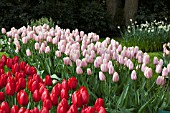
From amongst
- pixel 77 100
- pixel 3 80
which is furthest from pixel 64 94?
pixel 3 80

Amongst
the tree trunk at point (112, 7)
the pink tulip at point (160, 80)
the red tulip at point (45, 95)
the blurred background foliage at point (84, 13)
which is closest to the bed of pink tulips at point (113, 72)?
the pink tulip at point (160, 80)

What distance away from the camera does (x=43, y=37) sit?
23.5 feet

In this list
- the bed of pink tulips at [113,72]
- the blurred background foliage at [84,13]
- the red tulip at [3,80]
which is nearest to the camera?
the red tulip at [3,80]

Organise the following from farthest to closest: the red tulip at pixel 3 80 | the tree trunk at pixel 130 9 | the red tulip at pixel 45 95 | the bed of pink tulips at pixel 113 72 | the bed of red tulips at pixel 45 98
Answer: the tree trunk at pixel 130 9, the bed of pink tulips at pixel 113 72, the red tulip at pixel 3 80, the red tulip at pixel 45 95, the bed of red tulips at pixel 45 98

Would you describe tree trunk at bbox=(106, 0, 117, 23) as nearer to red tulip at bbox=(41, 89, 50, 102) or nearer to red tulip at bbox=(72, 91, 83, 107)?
red tulip at bbox=(41, 89, 50, 102)

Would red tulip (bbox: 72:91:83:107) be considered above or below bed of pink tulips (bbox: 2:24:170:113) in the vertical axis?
above

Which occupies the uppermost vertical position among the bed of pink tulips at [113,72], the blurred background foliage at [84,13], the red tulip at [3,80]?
the red tulip at [3,80]

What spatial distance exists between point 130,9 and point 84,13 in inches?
83.0

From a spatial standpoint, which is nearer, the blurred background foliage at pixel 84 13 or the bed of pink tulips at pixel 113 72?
the bed of pink tulips at pixel 113 72

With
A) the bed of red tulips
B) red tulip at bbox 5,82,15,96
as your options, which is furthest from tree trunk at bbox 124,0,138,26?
red tulip at bbox 5,82,15,96

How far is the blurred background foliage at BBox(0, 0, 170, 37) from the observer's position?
16.5m

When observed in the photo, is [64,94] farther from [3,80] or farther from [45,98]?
[3,80]

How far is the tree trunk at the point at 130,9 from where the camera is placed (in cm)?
1789

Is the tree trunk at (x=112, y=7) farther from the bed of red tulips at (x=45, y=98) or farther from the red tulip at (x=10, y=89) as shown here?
the red tulip at (x=10, y=89)
